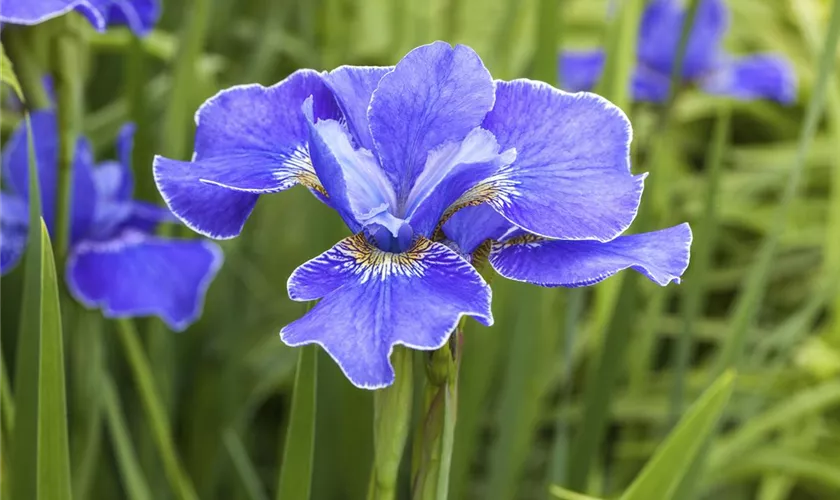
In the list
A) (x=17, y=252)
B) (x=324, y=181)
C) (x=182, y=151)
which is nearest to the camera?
(x=324, y=181)

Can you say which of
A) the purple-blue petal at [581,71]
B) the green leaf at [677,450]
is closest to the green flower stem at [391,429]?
the green leaf at [677,450]

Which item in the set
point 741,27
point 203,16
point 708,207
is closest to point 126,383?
point 203,16

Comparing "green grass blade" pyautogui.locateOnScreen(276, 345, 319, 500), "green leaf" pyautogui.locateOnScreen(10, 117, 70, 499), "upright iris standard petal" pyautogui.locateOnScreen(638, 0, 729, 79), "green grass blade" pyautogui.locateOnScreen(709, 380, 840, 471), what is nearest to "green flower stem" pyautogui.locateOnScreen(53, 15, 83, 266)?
"green leaf" pyautogui.locateOnScreen(10, 117, 70, 499)

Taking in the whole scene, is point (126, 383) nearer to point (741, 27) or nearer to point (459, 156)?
point (459, 156)

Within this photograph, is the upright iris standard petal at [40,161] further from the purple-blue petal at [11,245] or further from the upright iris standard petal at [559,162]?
the upright iris standard petal at [559,162]

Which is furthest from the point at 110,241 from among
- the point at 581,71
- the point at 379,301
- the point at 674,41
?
the point at 674,41

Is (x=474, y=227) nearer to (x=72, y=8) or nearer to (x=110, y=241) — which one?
(x=72, y=8)
